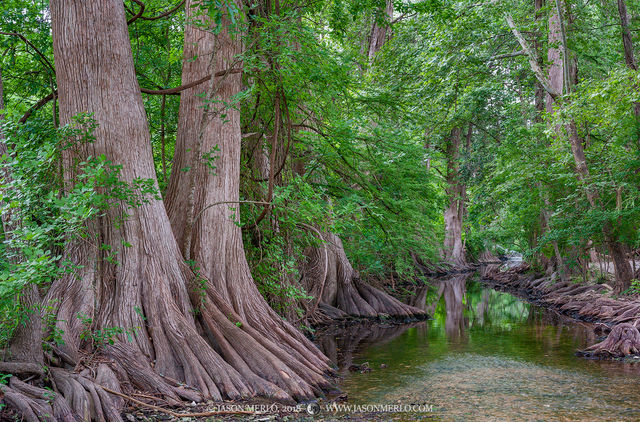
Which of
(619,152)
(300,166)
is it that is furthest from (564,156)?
(300,166)

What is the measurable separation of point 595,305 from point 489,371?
310 inches

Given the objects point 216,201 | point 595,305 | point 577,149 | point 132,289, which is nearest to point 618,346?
point 595,305

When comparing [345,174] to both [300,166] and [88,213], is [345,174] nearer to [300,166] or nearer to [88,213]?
[300,166]

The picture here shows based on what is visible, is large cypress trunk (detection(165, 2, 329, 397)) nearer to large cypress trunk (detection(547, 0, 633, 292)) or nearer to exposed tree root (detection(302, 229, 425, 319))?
exposed tree root (detection(302, 229, 425, 319))

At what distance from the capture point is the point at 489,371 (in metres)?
9.05

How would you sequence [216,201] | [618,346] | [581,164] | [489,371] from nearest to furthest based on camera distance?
[216,201] < [489,371] < [618,346] < [581,164]

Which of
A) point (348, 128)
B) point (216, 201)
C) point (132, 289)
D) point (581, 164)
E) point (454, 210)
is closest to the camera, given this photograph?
point (132, 289)

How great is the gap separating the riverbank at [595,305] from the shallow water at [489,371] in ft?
1.69

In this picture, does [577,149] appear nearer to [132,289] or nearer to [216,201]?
[216,201]

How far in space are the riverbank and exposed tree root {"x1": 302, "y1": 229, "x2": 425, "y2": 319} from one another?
452cm

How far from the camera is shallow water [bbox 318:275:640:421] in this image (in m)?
6.85

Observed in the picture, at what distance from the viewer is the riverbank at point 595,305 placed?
10.4 metres

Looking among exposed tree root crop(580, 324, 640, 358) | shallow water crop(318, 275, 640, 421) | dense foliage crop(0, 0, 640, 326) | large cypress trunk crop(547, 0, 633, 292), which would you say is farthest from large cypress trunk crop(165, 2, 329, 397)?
large cypress trunk crop(547, 0, 633, 292)

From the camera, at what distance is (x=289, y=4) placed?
1090cm
